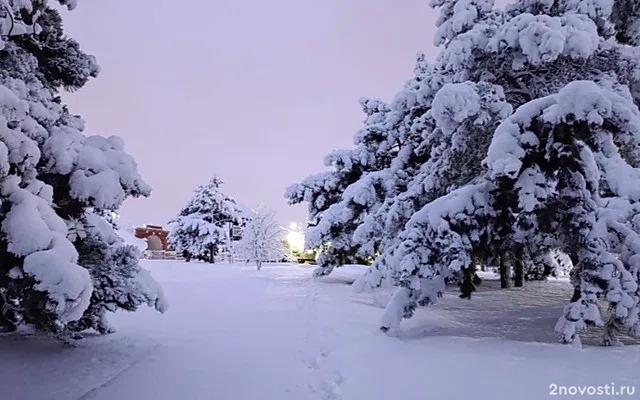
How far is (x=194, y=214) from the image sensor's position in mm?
31391

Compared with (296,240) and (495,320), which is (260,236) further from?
(495,320)

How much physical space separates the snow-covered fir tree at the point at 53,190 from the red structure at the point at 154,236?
38429mm

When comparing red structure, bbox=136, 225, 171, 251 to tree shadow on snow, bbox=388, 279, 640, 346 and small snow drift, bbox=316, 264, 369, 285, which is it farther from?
tree shadow on snow, bbox=388, 279, 640, 346

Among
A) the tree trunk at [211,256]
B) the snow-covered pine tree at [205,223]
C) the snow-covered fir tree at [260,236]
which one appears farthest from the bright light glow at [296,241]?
the snow-covered fir tree at [260,236]

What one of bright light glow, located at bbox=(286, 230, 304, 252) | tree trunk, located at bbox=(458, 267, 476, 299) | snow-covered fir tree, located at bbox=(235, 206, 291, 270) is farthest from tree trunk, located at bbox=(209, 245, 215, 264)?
tree trunk, located at bbox=(458, 267, 476, 299)

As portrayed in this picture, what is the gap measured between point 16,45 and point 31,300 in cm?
298

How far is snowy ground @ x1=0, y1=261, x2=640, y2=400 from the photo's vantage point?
3.79 metres

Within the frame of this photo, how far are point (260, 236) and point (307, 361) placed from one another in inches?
789

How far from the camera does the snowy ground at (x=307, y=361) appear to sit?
3.79m

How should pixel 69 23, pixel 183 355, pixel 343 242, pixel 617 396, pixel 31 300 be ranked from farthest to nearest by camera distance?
pixel 343 242 → pixel 69 23 → pixel 183 355 → pixel 617 396 → pixel 31 300

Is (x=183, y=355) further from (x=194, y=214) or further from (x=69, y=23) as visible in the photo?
(x=194, y=214)

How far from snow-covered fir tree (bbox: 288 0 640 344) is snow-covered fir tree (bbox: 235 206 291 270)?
17489 millimetres

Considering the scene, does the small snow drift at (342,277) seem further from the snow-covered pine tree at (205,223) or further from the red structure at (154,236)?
the red structure at (154,236)

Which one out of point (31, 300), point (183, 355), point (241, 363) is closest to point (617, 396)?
point (241, 363)
